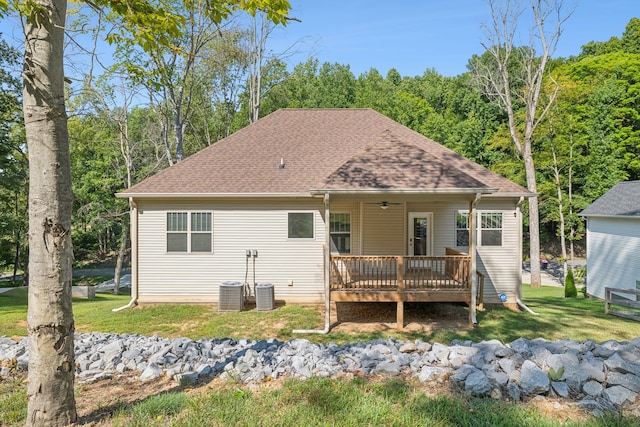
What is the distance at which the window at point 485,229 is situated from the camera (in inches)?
422

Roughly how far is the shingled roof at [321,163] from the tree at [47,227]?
5543mm

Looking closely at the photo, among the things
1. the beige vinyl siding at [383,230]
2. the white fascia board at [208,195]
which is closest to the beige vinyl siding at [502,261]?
the beige vinyl siding at [383,230]

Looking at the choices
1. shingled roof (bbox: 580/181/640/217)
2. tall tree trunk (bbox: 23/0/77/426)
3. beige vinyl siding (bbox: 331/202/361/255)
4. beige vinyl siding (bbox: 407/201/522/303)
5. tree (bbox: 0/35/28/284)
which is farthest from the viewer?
shingled roof (bbox: 580/181/640/217)

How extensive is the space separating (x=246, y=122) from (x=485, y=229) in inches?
893

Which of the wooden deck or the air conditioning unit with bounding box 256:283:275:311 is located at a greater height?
the wooden deck

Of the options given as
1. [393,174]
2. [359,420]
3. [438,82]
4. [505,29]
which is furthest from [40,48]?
[438,82]

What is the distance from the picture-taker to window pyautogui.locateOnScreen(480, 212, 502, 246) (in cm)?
1071

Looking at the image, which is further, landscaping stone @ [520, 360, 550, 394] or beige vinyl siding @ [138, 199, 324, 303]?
beige vinyl siding @ [138, 199, 324, 303]

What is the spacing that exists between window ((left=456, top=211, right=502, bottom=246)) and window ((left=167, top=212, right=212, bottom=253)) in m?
7.56

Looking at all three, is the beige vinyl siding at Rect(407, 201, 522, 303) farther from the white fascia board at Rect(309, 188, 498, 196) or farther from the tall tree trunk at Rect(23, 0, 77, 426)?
the tall tree trunk at Rect(23, 0, 77, 426)

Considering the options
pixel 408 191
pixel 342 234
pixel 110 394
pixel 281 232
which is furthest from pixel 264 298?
pixel 110 394

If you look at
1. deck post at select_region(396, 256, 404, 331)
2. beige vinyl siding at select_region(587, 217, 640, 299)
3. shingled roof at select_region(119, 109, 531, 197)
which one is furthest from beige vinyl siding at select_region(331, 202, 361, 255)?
beige vinyl siding at select_region(587, 217, 640, 299)

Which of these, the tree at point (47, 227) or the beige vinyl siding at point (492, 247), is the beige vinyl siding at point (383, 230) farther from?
the tree at point (47, 227)

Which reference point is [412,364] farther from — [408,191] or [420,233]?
[420,233]
